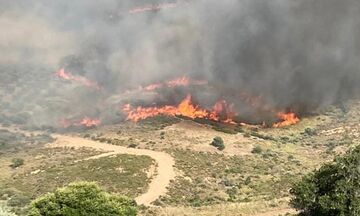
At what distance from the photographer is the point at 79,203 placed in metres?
35.7

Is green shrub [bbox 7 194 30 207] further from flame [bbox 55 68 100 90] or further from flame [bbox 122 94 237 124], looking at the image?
flame [bbox 55 68 100 90]

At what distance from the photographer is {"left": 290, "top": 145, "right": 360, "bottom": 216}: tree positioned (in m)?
33.5

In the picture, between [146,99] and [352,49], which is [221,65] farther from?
[352,49]

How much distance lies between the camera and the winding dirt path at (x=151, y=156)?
192 ft

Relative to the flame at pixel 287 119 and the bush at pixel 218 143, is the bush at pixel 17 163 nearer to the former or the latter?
the bush at pixel 218 143

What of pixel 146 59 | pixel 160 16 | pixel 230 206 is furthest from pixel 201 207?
pixel 160 16

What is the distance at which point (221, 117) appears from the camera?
98.2 meters

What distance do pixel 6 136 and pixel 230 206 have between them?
181ft

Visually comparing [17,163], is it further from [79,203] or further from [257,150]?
[79,203]

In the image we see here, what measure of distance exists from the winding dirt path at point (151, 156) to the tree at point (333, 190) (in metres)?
22.4

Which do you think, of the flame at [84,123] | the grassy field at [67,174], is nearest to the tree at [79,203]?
the grassy field at [67,174]

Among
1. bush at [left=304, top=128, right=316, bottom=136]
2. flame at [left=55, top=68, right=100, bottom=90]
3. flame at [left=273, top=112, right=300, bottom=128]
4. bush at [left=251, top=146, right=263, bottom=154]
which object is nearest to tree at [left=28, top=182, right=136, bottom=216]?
bush at [left=251, top=146, right=263, bottom=154]

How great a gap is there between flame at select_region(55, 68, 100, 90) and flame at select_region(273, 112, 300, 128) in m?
38.4

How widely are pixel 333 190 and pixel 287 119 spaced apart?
6676cm
